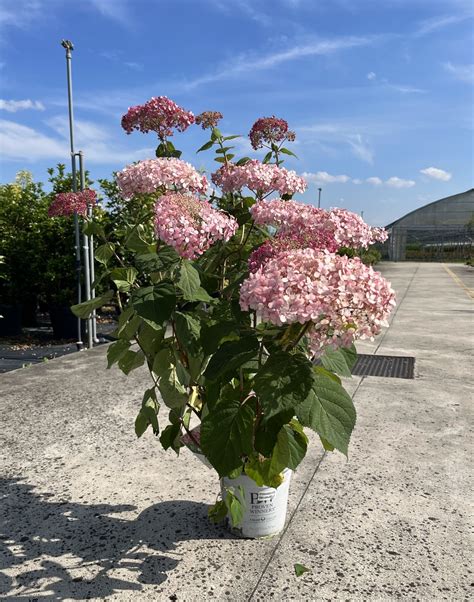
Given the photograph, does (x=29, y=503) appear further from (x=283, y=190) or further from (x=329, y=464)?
(x=283, y=190)

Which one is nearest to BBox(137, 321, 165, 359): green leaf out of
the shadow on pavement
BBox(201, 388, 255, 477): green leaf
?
BBox(201, 388, 255, 477): green leaf

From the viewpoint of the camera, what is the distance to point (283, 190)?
2295 mm

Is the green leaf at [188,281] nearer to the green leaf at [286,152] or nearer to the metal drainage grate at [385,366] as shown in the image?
the green leaf at [286,152]

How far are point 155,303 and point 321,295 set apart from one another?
2.08 feet

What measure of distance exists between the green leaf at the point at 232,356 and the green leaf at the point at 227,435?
0.68ft

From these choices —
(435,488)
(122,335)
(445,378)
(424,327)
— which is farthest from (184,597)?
(424,327)

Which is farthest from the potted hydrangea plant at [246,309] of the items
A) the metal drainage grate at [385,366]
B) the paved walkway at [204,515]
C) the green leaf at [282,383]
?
the metal drainage grate at [385,366]

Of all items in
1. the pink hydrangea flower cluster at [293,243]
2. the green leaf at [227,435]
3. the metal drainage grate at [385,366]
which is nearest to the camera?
the pink hydrangea flower cluster at [293,243]

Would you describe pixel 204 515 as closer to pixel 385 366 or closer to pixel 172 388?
pixel 172 388

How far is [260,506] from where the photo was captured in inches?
93.5

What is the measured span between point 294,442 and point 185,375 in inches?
20.2

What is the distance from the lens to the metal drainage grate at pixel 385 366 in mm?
5391

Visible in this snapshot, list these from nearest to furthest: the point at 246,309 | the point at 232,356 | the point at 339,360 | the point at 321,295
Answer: the point at 321,295 → the point at 246,309 → the point at 232,356 → the point at 339,360

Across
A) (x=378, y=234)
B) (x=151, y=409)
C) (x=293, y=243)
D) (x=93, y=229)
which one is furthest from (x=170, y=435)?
(x=378, y=234)
